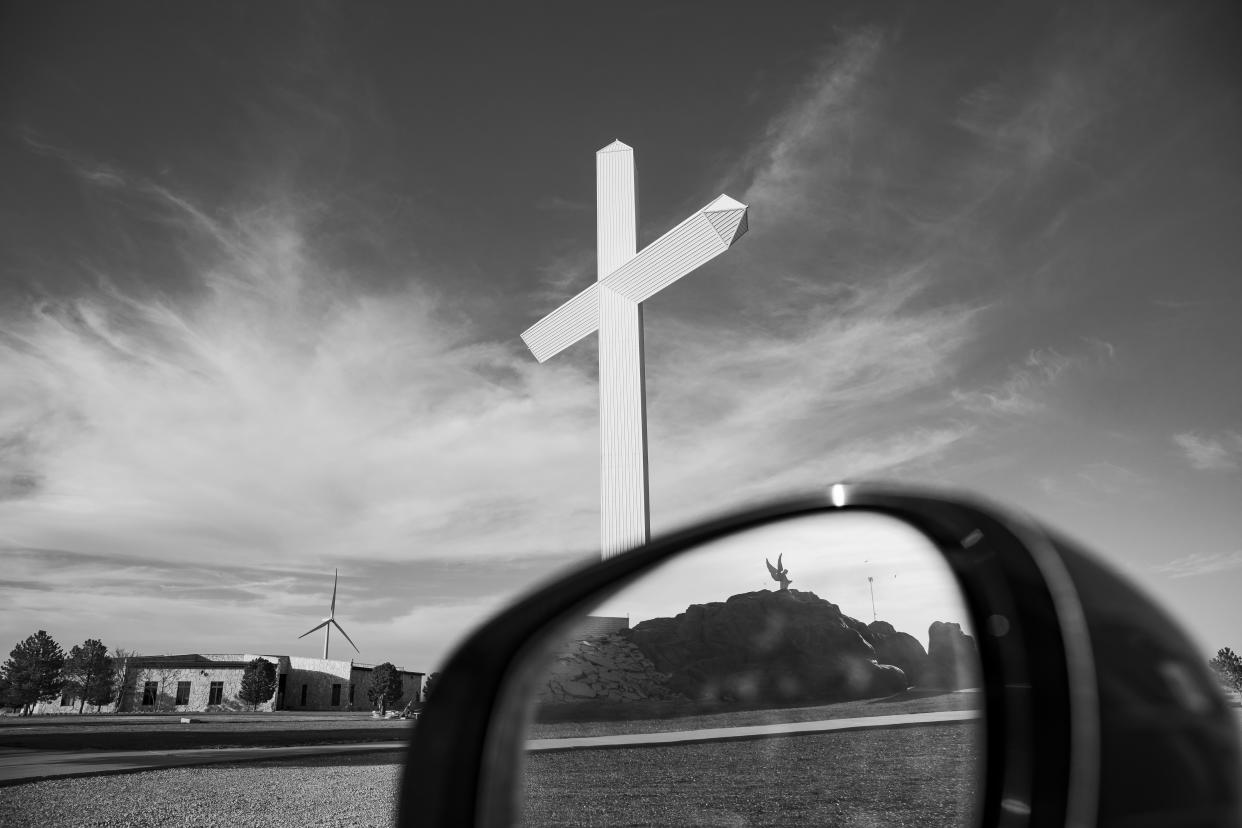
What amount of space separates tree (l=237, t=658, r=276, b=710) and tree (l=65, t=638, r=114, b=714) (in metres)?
12.0

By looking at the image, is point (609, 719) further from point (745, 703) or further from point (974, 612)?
point (974, 612)

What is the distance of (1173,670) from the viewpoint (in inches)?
25.9

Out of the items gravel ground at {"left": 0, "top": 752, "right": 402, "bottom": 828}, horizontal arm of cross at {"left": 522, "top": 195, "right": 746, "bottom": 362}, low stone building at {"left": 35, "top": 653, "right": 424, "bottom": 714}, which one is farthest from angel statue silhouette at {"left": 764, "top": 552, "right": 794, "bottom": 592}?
low stone building at {"left": 35, "top": 653, "right": 424, "bottom": 714}

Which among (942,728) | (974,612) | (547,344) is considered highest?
(547,344)

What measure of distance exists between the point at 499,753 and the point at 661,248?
12.4 metres

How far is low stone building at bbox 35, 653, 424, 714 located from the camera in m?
→ 62.1

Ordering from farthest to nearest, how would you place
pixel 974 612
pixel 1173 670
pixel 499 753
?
pixel 499 753, pixel 974 612, pixel 1173 670

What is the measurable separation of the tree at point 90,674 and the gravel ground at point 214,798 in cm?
6314

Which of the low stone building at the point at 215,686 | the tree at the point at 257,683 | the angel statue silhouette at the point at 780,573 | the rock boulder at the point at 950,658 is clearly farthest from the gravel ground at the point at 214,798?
the tree at the point at 257,683

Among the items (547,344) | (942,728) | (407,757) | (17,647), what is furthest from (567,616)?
(17,647)

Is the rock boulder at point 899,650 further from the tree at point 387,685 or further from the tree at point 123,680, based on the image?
the tree at point 123,680

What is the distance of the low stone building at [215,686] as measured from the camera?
62.1 metres

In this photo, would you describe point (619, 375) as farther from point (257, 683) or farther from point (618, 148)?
point (257, 683)

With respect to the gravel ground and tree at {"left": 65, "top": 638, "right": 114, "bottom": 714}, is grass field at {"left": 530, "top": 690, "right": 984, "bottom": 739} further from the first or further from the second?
tree at {"left": 65, "top": 638, "right": 114, "bottom": 714}
